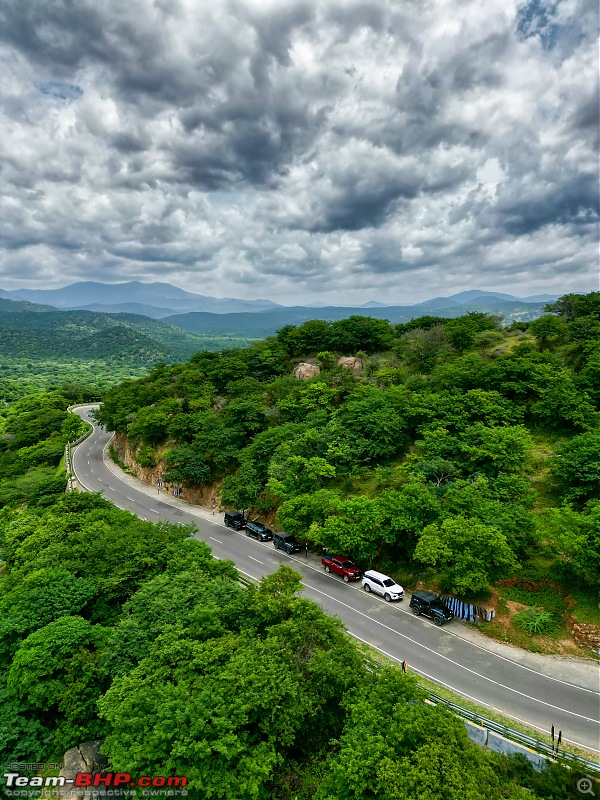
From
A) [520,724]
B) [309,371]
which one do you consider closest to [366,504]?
[520,724]

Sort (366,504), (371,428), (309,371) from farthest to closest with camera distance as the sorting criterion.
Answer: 1. (309,371)
2. (371,428)
3. (366,504)

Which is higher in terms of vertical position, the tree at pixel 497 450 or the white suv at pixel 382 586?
the tree at pixel 497 450

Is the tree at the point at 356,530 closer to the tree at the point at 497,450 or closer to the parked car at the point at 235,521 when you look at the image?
the tree at the point at 497,450

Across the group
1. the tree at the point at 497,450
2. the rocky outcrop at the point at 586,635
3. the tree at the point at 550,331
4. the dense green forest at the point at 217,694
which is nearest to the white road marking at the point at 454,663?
the rocky outcrop at the point at 586,635

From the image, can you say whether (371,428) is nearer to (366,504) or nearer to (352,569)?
(366,504)

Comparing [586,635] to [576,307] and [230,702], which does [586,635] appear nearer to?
[230,702]

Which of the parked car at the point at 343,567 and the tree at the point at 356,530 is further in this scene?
the parked car at the point at 343,567
